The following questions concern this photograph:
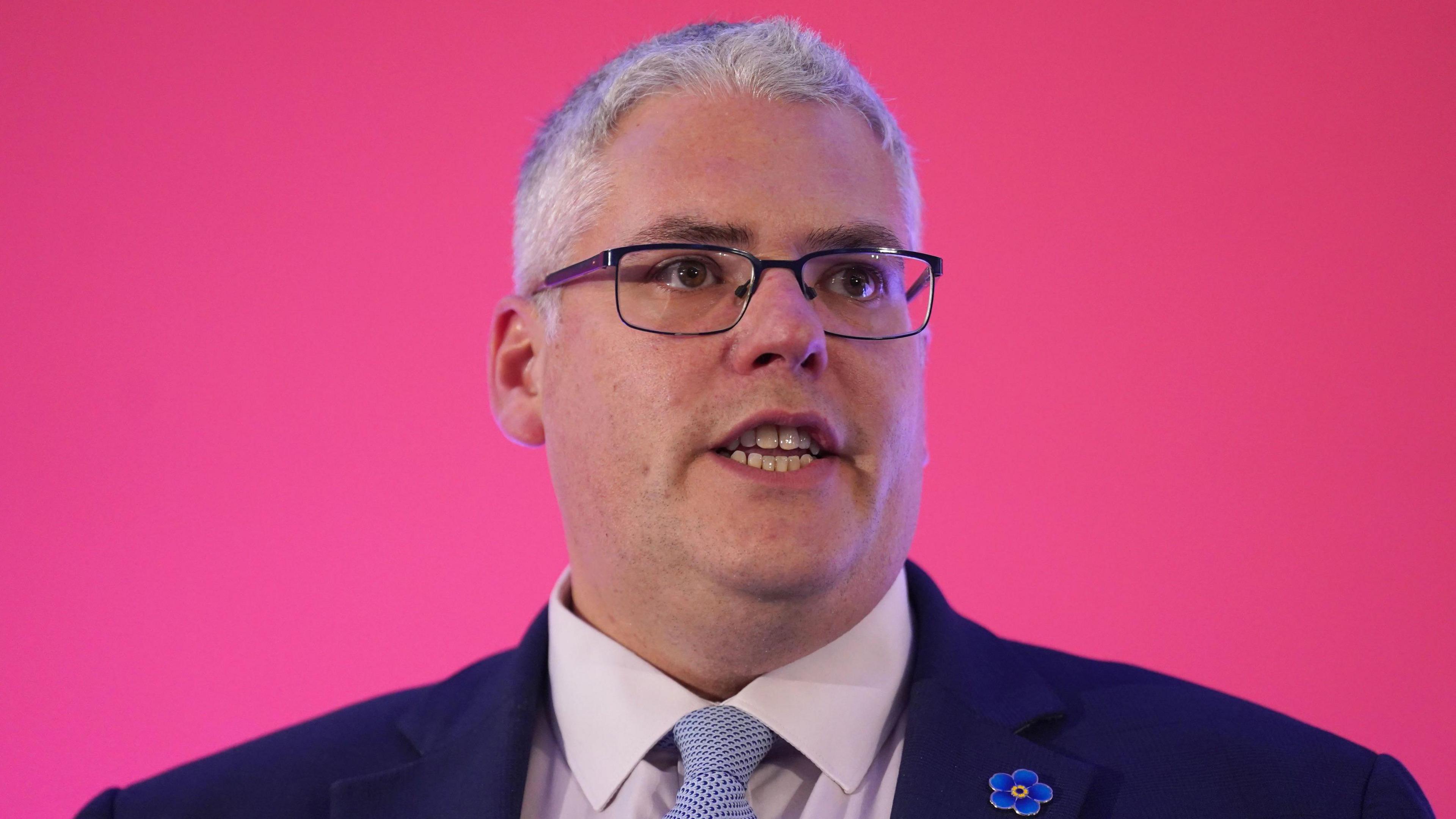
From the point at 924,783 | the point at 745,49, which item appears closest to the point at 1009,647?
the point at 924,783

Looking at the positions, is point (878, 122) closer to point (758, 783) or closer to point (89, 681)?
point (758, 783)

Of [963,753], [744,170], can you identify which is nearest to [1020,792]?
[963,753]

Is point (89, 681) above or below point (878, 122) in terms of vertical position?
below

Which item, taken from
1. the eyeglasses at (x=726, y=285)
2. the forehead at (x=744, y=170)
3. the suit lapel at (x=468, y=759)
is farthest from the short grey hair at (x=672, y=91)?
the suit lapel at (x=468, y=759)

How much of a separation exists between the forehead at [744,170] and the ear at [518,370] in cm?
25

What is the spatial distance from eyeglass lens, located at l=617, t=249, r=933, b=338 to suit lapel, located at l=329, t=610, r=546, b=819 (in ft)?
1.97

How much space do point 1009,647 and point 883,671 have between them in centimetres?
26

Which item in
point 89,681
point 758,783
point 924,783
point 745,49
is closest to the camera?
point 924,783

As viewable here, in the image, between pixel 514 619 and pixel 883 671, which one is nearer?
pixel 883 671

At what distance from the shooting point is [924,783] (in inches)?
67.1

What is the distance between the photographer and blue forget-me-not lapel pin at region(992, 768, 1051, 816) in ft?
5.49

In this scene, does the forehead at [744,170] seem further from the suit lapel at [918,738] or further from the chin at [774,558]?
the suit lapel at [918,738]

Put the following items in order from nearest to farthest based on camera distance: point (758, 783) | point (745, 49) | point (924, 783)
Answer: point (924, 783), point (758, 783), point (745, 49)

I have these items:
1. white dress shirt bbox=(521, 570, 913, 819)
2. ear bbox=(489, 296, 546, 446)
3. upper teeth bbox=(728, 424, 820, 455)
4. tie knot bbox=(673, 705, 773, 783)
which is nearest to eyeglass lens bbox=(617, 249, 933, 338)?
upper teeth bbox=(728, 424, 820, 455)
